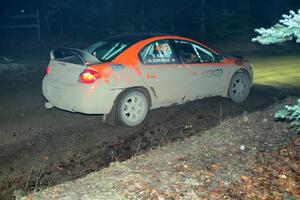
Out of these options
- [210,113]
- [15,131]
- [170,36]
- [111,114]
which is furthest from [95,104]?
[210,113]

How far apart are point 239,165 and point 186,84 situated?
2.89 m

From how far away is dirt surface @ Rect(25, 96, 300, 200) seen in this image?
4402 mm

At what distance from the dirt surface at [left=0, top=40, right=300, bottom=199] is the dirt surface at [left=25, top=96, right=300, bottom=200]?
573 millimetres

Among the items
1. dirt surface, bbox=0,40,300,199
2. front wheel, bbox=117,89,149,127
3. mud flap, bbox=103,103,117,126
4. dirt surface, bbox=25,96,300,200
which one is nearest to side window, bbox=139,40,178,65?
front wheel, bbox=117,89,149,127

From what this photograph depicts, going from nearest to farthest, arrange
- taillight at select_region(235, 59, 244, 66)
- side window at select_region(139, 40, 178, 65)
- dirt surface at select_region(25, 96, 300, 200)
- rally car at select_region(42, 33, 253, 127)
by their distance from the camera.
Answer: dirt surface at select_region(25, 96, 300, 200), rally car at select_region(42, 33, 253, 127), side window at select_region(139, 40, 178, 65), taillight at select_region(235, 59, 244, 66)

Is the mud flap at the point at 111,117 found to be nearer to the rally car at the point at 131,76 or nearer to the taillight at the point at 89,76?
the rally car at the point at 131,76

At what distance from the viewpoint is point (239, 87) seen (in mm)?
8891

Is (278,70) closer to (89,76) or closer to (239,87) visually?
(239,87)

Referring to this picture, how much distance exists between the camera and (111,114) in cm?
701

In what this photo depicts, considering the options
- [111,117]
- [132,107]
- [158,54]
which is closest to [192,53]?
[158,54]

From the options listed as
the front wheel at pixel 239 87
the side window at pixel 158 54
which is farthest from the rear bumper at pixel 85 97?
the front wheel at pixel 239 87

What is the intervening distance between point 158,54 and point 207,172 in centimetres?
304

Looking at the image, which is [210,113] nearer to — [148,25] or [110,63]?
[110,63]

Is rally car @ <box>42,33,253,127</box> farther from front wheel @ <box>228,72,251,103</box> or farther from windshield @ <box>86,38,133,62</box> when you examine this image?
front wheel @ <box>228,72,251,103</box>
